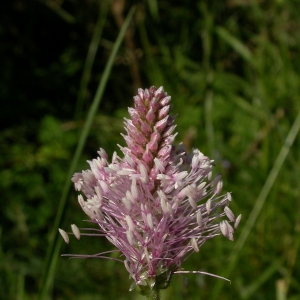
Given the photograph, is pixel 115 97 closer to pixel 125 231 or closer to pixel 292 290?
pixel 292 290

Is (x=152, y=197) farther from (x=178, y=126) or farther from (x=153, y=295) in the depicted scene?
(x=178, y=126)

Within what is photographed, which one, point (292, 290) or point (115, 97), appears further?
point (115, 97)

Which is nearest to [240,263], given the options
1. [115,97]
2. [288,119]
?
[288,119]

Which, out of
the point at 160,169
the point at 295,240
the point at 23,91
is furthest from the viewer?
the point at 23,91

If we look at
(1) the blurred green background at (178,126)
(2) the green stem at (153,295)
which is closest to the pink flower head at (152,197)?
(2) the green stem at (153,295)

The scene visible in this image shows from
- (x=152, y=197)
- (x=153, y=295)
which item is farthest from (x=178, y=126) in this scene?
(x=153, y=295)

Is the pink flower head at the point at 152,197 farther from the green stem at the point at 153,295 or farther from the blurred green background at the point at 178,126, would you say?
the blurred green background at the point at 178,126

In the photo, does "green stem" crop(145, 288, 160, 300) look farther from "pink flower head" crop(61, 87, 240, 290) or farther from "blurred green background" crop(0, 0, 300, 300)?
"blurred green background" crop(0, 0, 300, 300)
